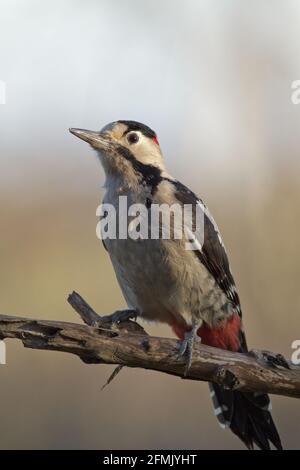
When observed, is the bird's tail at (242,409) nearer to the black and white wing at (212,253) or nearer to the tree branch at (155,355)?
the black and white wing at (212,253)

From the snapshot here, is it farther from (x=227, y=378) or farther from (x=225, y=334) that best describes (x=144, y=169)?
(x=227, y=378)

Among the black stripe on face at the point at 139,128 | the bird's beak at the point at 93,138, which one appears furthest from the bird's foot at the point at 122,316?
the black stripe on face at the point at 139,128

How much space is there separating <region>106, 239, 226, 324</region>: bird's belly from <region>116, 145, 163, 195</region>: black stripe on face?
0.44 meters

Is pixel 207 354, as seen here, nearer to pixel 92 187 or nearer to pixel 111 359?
pixel 111 359

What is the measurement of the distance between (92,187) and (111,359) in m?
4.27

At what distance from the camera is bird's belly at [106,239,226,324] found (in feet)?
14.5

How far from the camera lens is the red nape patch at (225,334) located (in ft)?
15.6

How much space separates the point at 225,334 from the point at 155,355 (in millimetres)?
1104

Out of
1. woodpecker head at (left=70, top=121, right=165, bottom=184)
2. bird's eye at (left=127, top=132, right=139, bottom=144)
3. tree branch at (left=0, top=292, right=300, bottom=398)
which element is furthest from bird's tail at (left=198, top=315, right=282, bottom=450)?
bird's eye at (left=127, top=132, right=139, bottom=144)

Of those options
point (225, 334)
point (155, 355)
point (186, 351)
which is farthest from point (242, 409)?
point (155, 355)

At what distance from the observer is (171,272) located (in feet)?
14.6

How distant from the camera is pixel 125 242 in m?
4.49
